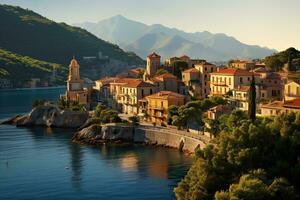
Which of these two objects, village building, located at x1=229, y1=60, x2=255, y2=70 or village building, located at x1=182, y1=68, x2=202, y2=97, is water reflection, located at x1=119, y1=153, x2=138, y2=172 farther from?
village building, located at x1=229, y1=60, x2=255, y2=70

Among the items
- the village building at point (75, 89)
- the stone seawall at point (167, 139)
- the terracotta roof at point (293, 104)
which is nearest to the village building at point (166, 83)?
the stone seawall at point (167, 139)

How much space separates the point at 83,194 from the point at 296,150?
2061 centimetres

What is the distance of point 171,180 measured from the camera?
52938mm

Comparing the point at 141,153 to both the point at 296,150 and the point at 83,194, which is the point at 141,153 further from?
the point at 296,150

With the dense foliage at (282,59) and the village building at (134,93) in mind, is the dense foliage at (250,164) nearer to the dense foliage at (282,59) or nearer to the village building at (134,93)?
the village building at (134,93)

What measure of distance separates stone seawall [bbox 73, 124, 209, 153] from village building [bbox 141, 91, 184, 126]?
6269 mm

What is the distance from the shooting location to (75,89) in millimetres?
110375

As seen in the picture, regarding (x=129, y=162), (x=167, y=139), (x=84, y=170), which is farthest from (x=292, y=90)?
(x=84, y=170)

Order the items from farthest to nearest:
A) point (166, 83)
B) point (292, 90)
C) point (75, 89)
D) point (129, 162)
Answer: point (75, 89) < point (166, 83) < point (292, 90) < point (129, 162)

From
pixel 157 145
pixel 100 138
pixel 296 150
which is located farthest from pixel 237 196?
pixel 100 138

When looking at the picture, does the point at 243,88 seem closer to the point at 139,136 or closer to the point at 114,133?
the point at 139,136

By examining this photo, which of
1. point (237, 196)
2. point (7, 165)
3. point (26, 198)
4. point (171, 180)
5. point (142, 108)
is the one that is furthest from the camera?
point (142, 108)

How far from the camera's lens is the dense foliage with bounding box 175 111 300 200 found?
3419cm

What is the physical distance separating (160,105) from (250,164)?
4608cm
